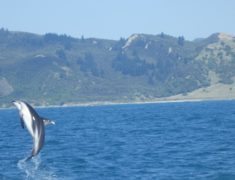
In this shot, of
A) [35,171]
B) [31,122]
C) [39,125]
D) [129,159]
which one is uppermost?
[31,122]

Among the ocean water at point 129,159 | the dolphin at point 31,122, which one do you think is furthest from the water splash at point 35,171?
the dolphin at point 31,122

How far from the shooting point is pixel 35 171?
55094 mm

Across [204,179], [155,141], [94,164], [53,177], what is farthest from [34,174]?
[155,141]

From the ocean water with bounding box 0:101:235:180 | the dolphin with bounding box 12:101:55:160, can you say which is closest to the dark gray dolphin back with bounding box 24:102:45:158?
the dolphin with bounding box 12:101:55:160

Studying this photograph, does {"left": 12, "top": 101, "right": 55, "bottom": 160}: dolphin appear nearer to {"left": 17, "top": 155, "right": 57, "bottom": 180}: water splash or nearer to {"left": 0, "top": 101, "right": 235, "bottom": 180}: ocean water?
{"left": 0, "top": 101, "right": 235, "bottom": 180}: ocean water

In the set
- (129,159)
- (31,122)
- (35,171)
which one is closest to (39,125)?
(31,122)

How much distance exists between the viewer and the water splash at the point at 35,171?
51719 millimetres

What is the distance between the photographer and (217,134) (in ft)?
288

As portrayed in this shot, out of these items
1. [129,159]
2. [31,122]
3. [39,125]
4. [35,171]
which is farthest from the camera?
[129,159]

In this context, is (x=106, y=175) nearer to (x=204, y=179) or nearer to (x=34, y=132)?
(x=204, y=179)

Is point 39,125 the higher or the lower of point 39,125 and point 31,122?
the lower

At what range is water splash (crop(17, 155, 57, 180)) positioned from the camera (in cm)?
5172

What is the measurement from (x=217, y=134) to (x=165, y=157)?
88.0 ft

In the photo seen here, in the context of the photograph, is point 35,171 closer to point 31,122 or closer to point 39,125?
point 39,125
